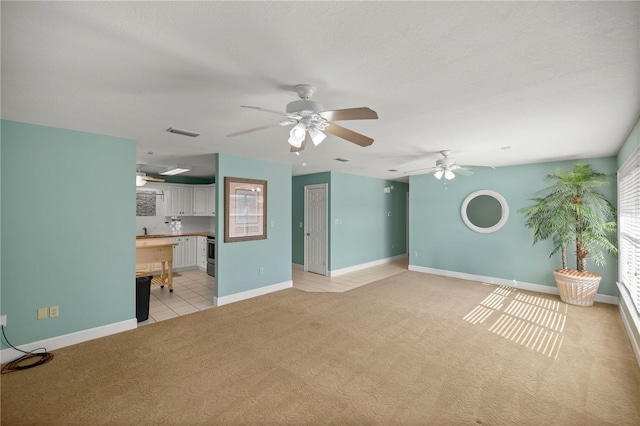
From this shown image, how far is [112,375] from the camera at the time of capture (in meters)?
2.48

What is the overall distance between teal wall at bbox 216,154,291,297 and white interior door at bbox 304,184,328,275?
1.18m

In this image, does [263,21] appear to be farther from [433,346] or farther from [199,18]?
[433,346]

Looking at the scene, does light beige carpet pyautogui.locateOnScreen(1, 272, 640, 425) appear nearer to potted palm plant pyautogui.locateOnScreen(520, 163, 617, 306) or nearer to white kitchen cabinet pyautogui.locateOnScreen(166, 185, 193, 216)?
potted palm plant pyautogui.locateOnScreen(520, 163, 617, 306)

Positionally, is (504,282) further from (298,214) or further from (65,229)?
(65,229)

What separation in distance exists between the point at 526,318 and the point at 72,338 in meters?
5.52

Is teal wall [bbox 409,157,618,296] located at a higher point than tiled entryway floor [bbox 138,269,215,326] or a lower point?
higher

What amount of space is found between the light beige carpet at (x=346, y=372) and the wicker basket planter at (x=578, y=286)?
0.24m

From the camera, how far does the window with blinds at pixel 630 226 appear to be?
292 centimetres

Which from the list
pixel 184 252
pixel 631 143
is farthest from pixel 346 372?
pixel 184 252

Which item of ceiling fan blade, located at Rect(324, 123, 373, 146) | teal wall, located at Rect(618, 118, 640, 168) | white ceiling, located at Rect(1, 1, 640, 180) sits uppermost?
white ceiling, located at Rect(1, 1, 640, 180)

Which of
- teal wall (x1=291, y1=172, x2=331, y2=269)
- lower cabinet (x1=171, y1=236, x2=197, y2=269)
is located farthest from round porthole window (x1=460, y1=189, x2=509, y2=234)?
lower cabinet (x1=171, y1=236, x2=197, y2=269)

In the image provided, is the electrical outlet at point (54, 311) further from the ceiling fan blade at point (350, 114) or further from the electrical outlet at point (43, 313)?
the ceiling fan blade at point (350, 114)

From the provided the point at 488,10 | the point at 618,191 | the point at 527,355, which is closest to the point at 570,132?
the point at 618,191

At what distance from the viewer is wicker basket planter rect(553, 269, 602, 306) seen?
4.17 m
